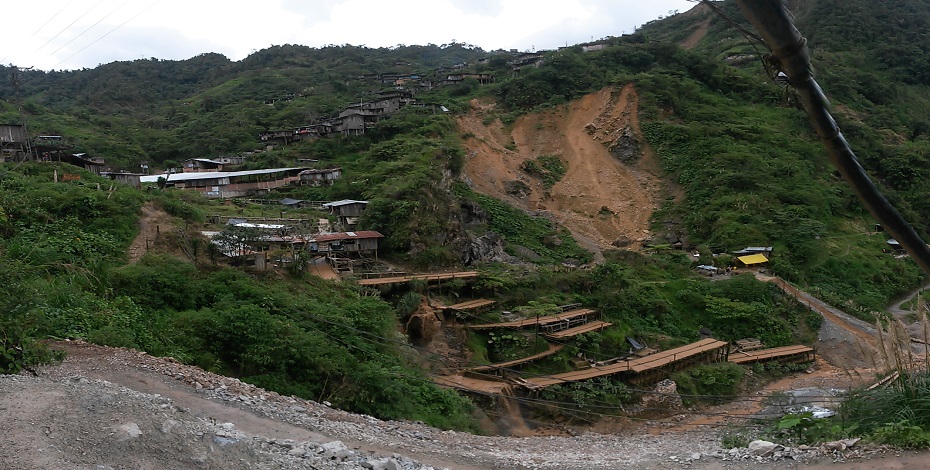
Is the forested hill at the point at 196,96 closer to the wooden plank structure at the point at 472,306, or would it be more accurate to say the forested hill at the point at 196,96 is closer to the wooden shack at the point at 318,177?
the wooden shack at the point at 318,177

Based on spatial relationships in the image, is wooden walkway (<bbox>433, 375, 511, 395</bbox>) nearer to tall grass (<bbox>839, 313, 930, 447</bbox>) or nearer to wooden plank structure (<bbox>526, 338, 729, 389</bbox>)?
wooden plank structure (<bbox>526, 338, 729, 389</bbox>)

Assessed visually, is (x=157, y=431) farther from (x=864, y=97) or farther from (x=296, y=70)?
(x=296, y=70)

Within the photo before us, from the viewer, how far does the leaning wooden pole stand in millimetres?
1875

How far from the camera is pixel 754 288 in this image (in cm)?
2581

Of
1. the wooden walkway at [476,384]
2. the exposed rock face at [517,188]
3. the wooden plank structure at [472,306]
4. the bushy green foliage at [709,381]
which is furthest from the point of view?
the exposed rock face at [517,188]

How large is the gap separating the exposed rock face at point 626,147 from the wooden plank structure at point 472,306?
25.0 m

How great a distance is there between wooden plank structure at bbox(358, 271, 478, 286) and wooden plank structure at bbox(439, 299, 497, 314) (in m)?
1.17

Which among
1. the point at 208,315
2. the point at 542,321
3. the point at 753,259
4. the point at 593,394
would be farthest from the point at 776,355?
the point at 208,315

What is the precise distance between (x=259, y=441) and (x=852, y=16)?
77.2 m

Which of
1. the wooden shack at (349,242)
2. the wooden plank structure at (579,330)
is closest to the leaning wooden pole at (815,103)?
the wooden plank structure at (579,330)

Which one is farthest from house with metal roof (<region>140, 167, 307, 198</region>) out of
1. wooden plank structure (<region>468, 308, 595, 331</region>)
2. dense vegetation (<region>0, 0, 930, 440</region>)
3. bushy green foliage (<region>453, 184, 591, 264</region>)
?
wooden plank structure (<region>468, 308, 595, 331</region>)

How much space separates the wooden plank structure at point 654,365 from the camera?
17962 millimetres

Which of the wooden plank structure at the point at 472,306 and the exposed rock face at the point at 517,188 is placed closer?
the wooden plank structure at the point at 472,306

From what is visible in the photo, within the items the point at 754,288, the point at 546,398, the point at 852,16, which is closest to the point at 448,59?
the point at 852,16
